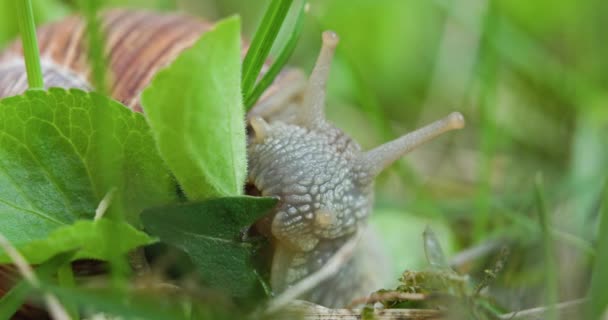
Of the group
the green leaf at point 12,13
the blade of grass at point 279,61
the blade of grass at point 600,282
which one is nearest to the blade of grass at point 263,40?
the blade of grass at point 279,61

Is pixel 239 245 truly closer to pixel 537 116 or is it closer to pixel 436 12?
pixel 537 116

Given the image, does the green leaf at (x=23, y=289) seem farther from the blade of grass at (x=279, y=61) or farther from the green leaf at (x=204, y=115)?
the blade of grass at (x=279, y=61)

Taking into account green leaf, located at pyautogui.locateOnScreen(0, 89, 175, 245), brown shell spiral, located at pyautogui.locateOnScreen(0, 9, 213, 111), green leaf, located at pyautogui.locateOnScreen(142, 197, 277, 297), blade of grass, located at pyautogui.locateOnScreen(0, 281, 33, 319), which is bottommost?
blade of grass, located at pyautogui.locateOnScreen(0, 281, 33, 319)

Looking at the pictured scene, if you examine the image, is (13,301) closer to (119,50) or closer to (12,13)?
(119,50)

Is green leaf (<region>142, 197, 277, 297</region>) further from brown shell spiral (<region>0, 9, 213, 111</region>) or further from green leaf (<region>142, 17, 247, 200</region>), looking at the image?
brown shell spiral (<region>0, 9, 213, 111</region>)

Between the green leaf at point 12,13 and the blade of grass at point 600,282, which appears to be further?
the green leaf at point 12,13

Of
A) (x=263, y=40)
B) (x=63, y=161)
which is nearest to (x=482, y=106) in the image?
(x=263, y=40)

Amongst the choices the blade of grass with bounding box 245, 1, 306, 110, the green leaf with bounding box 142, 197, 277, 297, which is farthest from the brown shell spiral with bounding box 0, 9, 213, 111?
the green leaf with bounding box 142, 197, 277, 297
